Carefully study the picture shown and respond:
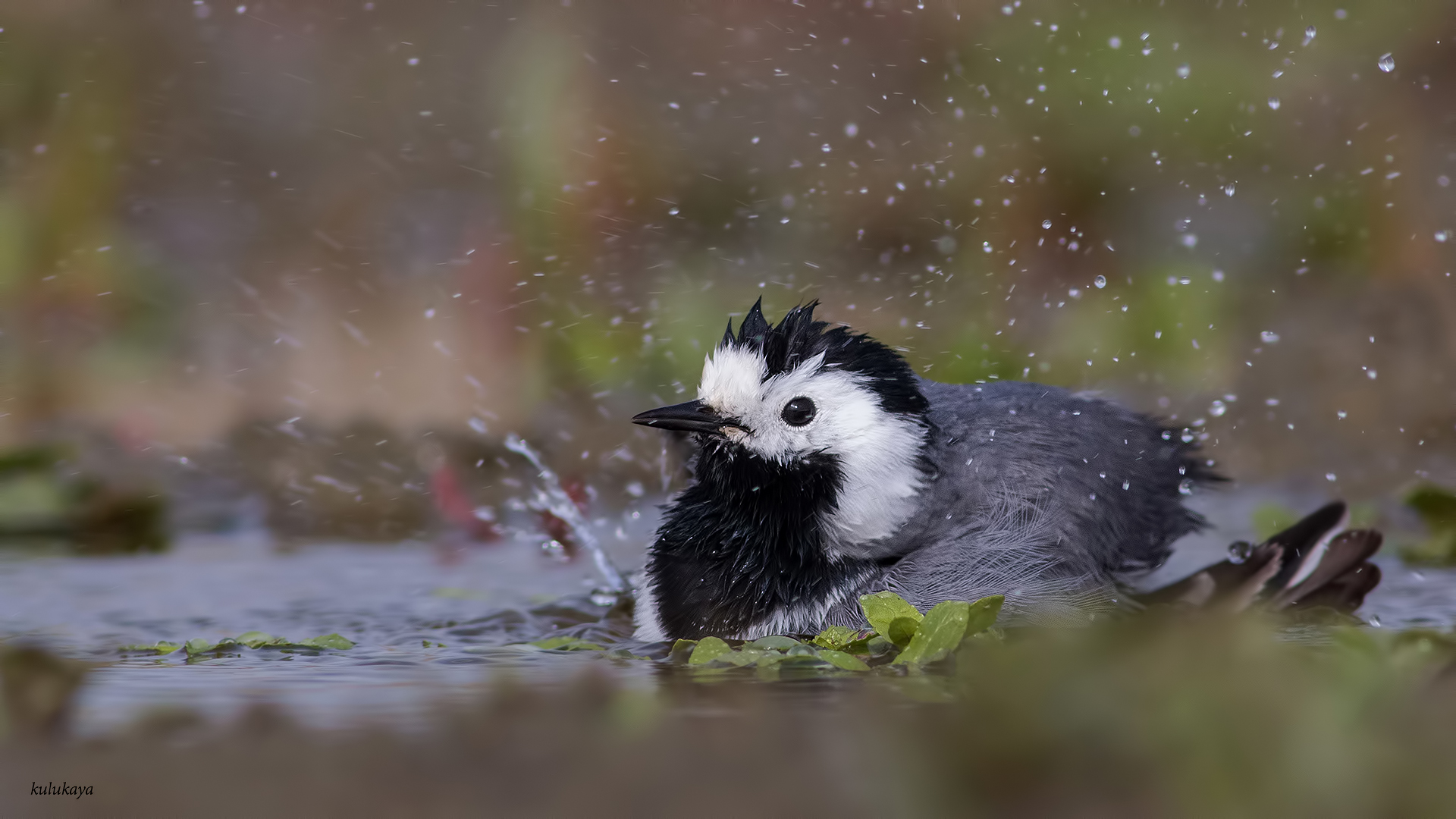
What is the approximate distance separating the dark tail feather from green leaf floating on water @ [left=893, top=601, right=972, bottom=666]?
117 cm

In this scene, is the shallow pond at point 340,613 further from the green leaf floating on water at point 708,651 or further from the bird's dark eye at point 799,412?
the bird's dark eye at point 799,412

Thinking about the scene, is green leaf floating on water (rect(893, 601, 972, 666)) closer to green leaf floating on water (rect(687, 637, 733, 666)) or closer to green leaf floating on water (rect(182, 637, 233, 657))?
green leaf floating on water (rect(687, 637, 733, 666))

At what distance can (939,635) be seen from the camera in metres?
3.37

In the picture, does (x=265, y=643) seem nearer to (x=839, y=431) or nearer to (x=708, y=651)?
(x=708, y=651)

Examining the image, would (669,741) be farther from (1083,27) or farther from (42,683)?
(1083,27)

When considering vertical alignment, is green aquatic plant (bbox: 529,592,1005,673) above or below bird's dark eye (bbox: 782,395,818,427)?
below

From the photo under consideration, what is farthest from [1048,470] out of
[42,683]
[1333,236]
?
[1333,236]

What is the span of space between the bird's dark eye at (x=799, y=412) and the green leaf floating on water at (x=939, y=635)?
0.80 m

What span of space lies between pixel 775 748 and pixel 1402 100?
7.95 metres

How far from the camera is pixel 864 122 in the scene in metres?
9.05

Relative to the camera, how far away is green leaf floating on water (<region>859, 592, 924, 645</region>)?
3482 millimetres

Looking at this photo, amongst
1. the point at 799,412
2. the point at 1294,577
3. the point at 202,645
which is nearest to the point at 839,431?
the point at 799,412

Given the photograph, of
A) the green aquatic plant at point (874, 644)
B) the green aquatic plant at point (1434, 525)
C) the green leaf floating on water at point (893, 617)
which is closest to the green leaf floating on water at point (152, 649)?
the green aquatic plant at point (874, 644)

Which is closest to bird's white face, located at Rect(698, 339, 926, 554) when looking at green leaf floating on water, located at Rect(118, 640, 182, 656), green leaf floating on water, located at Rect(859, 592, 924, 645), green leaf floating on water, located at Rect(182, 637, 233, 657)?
green leaf floating on water, located at Rect(859, 592, 924, 645)
